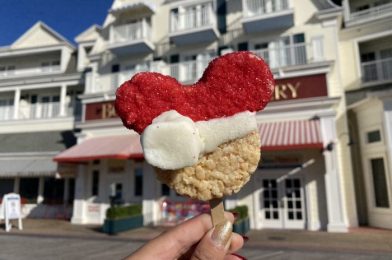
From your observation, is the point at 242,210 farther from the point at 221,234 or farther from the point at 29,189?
the point at 29,189

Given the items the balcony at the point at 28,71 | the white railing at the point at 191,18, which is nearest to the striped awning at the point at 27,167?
the balcony at the point at 28,71

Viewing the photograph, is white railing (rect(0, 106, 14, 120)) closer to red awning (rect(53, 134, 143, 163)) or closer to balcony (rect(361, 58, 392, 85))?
red awning (rect(53, 134, 143, 163))

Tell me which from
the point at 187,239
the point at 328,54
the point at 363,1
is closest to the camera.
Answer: the point at 187,239

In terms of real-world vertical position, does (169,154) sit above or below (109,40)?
below

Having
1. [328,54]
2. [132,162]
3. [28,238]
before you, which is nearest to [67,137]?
[132,162]

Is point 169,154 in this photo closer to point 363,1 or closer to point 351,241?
point 351,241

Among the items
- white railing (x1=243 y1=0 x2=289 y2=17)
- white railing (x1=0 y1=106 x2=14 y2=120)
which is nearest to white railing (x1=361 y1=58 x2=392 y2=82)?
white railing (x1=243 y1=0 x2=289 y2=17)
